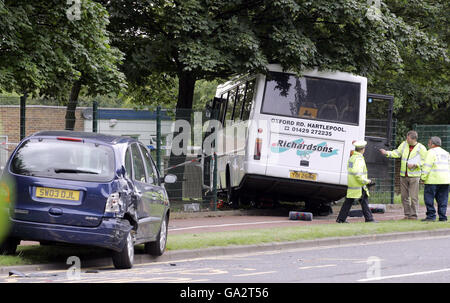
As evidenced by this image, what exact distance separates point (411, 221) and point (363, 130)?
2.86 m

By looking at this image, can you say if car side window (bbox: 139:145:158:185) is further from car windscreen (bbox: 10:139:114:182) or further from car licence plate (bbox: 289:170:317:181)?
car licence plate (bbox: 289:170:317:181)

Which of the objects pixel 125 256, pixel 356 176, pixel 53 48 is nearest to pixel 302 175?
pixel 356 176

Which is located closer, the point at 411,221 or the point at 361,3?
the point at 411,221

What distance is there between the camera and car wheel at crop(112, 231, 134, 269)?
33.0ft

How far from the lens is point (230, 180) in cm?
2122

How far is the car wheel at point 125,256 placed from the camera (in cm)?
1005

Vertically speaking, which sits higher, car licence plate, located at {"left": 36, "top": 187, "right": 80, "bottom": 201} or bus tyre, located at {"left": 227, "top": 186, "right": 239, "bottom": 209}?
car licence plate, located at {"left": 36, "top": 187, "right": 80, "bottom": 201}

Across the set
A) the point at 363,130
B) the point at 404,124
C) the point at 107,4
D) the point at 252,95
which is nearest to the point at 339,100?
the point at 363,130

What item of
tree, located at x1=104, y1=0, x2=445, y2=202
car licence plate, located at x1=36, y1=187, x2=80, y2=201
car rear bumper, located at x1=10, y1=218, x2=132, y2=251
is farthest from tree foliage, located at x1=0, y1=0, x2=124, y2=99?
car rear bumper, located at x1=10, y1=218, x2=132, y2=251

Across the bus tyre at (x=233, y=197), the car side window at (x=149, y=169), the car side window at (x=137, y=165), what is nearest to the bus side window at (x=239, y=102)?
the bus tyre at (x=233, y=197)

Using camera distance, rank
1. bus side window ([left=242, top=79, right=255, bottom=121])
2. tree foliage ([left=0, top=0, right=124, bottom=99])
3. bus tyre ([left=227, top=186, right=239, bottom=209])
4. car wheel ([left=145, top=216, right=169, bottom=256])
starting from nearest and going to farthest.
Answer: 1. car wheel ([left=145, top=216, right=169, bottom=256])
2. tree foliage ([left=0, top=0, right=124, bottom=99])
3. bus side window ([left=242, top=79, right=255, bottom=121])
4. bus tyre ([left=227, top=186, right=239, bottom=209])

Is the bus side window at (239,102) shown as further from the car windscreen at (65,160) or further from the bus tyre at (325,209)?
the car windscreen at (65,160)
